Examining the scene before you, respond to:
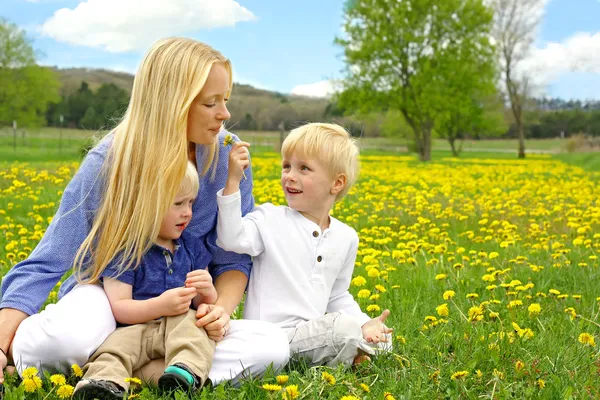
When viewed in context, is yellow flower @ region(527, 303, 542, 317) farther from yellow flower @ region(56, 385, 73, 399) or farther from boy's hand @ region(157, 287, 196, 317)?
yellow flower @ region(56, 385, 73, 399)

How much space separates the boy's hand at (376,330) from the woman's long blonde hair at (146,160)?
97cm

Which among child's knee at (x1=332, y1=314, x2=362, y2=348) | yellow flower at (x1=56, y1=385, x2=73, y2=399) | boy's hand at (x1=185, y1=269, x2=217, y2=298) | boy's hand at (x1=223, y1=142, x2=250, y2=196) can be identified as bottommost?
yellow flower at (x1=56, y1=385, x2=73, y2=399)

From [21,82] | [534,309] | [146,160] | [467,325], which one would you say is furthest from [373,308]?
[21,82]

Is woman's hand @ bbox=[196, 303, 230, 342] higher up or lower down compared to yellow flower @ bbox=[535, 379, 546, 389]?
higher up

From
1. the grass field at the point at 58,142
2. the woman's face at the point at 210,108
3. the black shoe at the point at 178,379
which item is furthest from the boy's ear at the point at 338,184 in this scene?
the grass field at the point at 58,142

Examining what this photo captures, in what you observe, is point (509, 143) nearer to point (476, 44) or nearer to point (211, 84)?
point (476, 44)

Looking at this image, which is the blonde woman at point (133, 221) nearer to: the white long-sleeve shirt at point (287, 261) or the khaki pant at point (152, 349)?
the khaki pant at point (152, 349)

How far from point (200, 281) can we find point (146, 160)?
0.55 metres

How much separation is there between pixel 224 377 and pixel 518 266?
2.93 metres

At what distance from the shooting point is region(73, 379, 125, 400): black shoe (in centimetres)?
→ 224

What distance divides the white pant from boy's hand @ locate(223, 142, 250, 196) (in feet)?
1.82

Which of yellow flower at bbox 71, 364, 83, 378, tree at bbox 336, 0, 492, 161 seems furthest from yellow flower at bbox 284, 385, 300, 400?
tree at bbox 336, 0, 492, 161

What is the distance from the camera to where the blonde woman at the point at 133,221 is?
259 centimetres

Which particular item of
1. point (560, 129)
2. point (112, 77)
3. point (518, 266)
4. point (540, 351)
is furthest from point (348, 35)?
point (560, 129)
